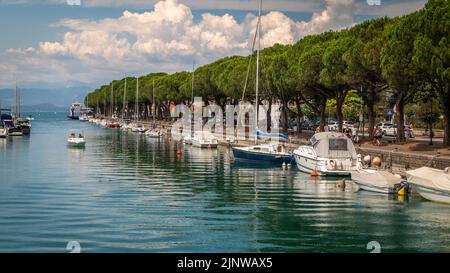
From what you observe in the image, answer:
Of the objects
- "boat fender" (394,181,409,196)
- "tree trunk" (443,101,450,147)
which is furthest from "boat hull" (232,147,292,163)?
"boat fender" (394,181,409,196)

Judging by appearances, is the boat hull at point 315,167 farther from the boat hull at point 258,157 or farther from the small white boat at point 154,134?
the small white boat at point 154,134

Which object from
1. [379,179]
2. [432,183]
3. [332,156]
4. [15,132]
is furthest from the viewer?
[15,132]

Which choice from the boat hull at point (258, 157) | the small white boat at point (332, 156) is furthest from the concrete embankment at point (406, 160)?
the boat hull at point (258, 157)

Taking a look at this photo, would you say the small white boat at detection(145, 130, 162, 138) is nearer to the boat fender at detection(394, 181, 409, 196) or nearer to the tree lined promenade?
the tree lined promenade

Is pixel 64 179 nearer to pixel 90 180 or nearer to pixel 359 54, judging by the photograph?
pixel 90 180

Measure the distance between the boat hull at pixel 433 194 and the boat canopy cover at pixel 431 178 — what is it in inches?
10.4

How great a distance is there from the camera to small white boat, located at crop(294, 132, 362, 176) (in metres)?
54.0

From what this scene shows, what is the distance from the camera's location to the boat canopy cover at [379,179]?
141ft

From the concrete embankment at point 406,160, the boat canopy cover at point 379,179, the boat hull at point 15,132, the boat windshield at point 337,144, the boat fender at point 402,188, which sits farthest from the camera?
the boat hull at point 15,132

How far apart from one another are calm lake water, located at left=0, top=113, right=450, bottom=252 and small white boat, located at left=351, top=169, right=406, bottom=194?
0.79 metres

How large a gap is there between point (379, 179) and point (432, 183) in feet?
15.4

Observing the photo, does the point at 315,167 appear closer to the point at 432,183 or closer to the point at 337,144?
the point at 337,144

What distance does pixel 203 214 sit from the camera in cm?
3550

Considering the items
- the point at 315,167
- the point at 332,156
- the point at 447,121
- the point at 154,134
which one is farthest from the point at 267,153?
the point at 154,134
